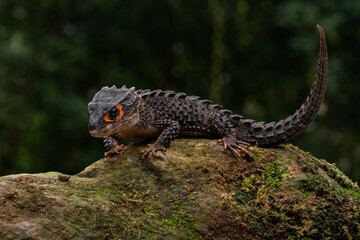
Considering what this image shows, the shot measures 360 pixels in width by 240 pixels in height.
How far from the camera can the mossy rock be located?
463cm

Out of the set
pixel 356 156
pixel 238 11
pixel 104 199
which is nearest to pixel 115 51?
pixel 238 11

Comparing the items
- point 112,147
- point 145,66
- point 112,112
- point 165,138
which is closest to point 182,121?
point 165,138

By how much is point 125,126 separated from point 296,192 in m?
2.20

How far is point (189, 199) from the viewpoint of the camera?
5195 mm

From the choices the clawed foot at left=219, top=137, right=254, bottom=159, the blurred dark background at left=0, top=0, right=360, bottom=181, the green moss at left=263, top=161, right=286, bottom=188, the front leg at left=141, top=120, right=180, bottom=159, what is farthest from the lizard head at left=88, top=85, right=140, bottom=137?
the blurred dark background at left=0, top=0, right=360, bottom=181

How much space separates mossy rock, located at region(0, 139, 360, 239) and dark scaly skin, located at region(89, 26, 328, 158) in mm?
281

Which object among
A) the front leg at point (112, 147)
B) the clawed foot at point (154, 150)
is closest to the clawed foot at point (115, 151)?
the front leg at point (112, 147)

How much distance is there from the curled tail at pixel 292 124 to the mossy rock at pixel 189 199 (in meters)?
0.32

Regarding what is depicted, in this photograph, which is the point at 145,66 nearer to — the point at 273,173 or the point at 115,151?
the point at 115,151

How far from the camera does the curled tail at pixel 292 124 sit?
19.1ft

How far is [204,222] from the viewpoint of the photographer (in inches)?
196

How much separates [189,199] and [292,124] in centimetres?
185

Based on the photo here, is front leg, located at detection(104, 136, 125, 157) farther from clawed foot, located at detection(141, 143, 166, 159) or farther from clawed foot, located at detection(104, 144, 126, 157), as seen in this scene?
clawed foot, located at detection(141, 143, 166, 159)

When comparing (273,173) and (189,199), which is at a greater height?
(273,173)
